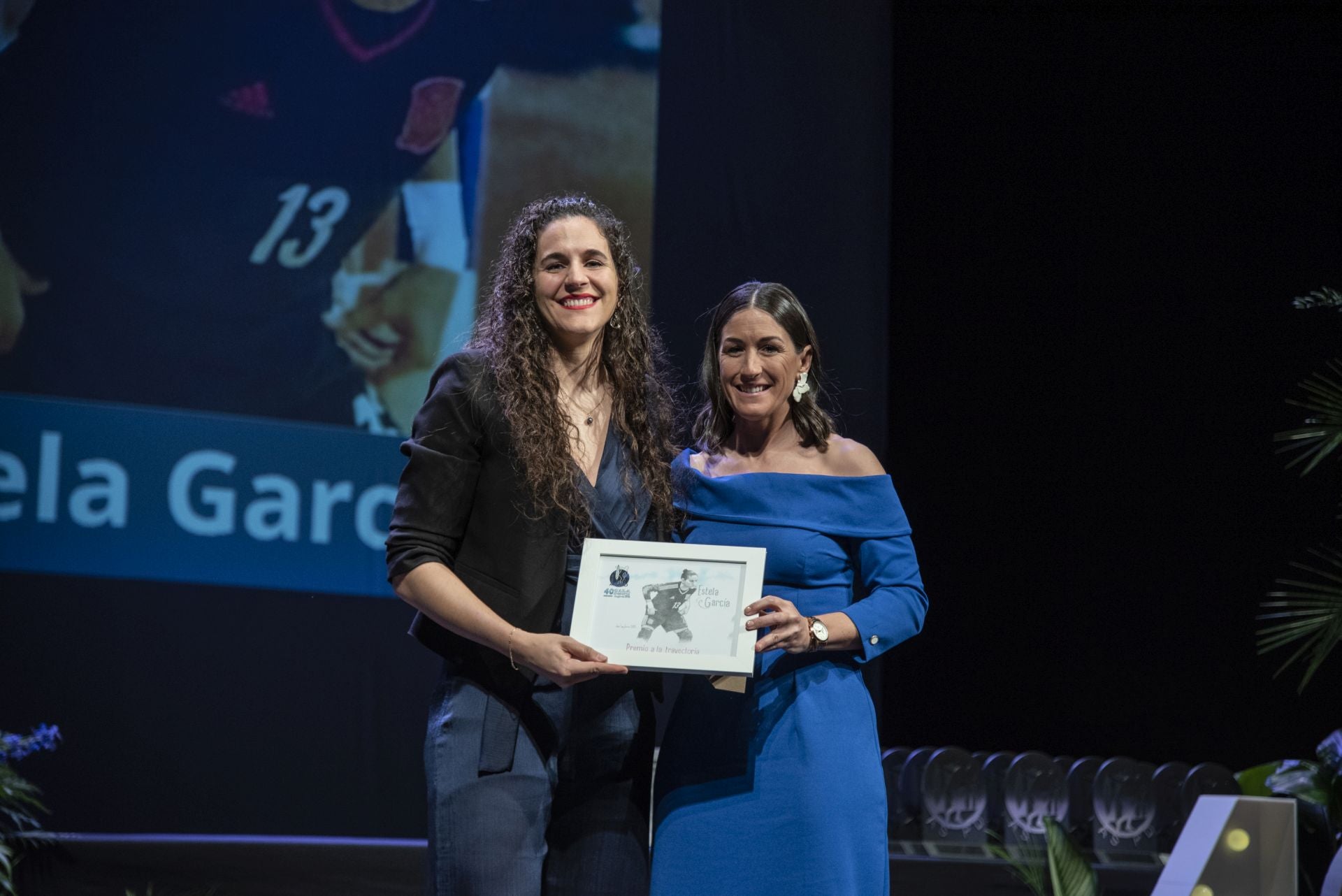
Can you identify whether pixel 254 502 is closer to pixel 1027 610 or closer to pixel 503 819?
pixel 503 819

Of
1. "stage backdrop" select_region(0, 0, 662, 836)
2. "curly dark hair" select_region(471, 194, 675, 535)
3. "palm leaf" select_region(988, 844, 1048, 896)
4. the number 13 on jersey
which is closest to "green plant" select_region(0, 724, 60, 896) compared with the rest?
"stage backdrop" select_region(0, 0, 662, 836)

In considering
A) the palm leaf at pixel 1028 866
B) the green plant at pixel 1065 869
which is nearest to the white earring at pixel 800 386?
the green plant at pixel 1065 869

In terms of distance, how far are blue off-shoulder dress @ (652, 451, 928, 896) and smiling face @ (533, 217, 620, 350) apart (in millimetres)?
352

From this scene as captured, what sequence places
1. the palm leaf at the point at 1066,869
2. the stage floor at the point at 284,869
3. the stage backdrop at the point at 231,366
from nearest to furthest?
the palm leaf at the point at 1066,869 → the stage floor at the point at 284,869 → the stage backdrop at the point at 231,366

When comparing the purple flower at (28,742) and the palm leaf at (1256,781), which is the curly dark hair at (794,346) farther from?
the palm leaf at (1256,781)

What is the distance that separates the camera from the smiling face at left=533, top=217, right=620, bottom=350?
2115 mm

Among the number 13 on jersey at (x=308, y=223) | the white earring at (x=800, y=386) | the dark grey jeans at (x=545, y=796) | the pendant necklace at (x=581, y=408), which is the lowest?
the dark grey jeans at (x=545, y=796)

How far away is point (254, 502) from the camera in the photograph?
451 centimetres

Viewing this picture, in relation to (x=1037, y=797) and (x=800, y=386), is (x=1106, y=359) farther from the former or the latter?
(x=800, y=386)

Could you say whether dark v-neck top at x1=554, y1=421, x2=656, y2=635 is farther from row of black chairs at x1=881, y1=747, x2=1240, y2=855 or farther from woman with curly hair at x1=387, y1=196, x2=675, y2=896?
row of black chairs at x1=881, y1=747, x2=1240, y2=855

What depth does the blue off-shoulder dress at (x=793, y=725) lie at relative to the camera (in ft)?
7.21

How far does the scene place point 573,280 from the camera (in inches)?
82.7

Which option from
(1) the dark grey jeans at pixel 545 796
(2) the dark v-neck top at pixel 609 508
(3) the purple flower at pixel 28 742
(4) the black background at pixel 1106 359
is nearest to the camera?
(1) the dark grey jeans at pixel 545 796

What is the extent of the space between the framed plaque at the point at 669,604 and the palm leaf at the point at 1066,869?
6.02ft
